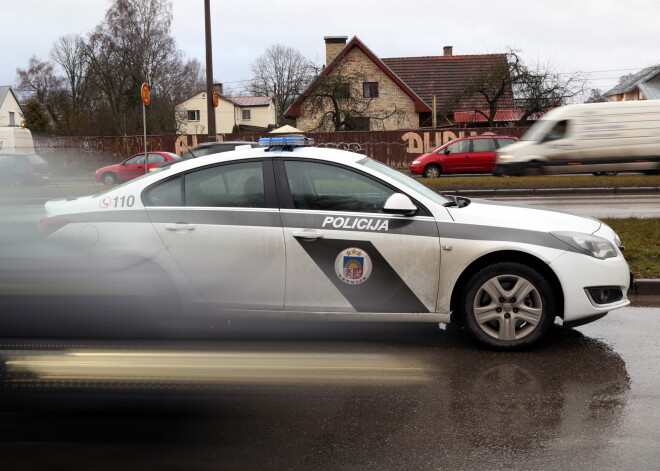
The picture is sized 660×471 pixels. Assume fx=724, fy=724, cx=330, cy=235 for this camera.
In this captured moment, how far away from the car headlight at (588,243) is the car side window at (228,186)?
2.25m

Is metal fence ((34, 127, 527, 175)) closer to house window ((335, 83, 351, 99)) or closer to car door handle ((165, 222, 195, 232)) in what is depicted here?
house window ((335, 83, 351, 99))

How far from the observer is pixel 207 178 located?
559cm

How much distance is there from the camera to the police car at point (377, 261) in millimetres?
5312

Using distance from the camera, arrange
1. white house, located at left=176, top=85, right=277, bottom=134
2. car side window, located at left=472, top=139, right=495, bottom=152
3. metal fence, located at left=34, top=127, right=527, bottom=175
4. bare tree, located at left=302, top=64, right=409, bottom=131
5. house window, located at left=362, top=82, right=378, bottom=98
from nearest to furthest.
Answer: car side window, located at left=472, top=139, right=495, bottom=152 < metal fence, located at left=34, top=127, right=527, bottom=175 < bare tree, located at left=302, top=64, right=409, bottom=131 < house window, located at left=362, top=82, right=378, bottom=98 < white house, located at left=176, top=85, right=277, bottom=134

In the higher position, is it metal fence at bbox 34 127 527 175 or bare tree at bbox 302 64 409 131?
bare tree at bbox 302 64 409 131

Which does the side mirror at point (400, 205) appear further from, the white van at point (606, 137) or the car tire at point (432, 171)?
the car tire at point (432, 171)

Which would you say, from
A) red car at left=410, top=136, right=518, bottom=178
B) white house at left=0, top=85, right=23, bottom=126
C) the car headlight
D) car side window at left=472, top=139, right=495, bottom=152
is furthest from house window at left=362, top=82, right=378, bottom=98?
the car headlight

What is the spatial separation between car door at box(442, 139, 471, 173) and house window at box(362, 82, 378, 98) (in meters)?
19.6

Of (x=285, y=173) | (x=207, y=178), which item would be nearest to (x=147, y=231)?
(x=207, y=178)

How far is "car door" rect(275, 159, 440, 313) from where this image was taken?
5.32 meters

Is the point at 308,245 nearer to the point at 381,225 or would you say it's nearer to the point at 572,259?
the point at 381,225

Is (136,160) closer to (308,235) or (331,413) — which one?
(308,235)

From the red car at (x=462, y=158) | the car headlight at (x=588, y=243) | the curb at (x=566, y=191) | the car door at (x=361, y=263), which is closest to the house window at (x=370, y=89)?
the red car at (x=462, y=158)

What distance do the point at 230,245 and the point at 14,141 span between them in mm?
15981
